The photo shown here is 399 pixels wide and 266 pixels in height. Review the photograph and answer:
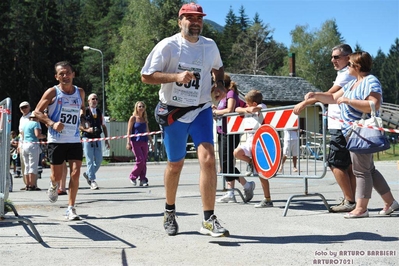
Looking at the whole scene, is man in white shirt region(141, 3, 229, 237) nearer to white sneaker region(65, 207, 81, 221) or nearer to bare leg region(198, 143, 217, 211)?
bare leg region(198, 143, 217, 211)

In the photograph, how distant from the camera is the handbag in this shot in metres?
7.23

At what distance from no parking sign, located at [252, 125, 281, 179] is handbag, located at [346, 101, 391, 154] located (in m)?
1.29

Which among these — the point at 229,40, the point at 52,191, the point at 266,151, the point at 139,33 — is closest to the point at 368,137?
the point at 266,151

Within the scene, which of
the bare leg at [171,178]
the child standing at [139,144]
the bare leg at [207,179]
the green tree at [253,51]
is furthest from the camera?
the green tree at [253,51]

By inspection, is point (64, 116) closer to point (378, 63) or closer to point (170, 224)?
point (170, 224)

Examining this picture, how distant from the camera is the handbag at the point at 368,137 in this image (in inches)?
285

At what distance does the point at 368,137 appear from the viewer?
7.28 metres

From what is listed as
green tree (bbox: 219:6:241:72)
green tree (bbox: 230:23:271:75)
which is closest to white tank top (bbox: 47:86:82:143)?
green tree (bbox: 219:6:241:72)

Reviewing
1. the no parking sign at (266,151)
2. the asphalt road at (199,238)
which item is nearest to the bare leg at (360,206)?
the asphalt road at (199,238)

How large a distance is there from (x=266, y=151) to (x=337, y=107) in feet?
Result: 3.63

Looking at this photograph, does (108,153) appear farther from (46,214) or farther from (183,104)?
(183,104)

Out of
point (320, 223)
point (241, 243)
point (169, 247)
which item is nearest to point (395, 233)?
point (320, 223)

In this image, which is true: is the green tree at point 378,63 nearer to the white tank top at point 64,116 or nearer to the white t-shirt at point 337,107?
the white t-shirt at point 337,107

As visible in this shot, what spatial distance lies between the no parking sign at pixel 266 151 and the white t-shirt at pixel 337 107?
0.74 meters
